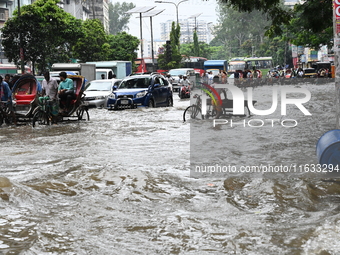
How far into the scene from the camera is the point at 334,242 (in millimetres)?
5645

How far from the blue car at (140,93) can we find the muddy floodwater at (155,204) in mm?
11093

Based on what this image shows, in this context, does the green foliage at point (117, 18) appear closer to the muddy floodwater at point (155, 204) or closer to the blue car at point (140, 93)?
the blue car at point (140, 93)

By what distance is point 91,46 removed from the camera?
5600cm

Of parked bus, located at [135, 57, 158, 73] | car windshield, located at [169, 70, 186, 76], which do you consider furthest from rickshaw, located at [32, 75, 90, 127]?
parked bus, located at [135, 57, 158, 73]

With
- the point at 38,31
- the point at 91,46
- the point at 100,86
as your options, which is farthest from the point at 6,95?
the point at 91,46

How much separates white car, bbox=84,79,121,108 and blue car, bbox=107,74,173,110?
197 centimetres

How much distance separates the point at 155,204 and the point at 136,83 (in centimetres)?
1801

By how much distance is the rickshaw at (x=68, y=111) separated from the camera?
18.0 meters

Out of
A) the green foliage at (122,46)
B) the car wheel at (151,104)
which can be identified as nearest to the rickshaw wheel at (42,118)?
the car wheel at (151,104)

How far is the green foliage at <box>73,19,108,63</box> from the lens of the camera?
55638 mm

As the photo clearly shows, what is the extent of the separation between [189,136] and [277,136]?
7.14 feet

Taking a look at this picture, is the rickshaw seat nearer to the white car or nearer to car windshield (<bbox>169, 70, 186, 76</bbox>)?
the white car

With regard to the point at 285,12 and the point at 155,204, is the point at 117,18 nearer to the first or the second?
the point at 285,12

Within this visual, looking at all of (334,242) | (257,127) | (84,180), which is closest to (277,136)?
(257,127)
